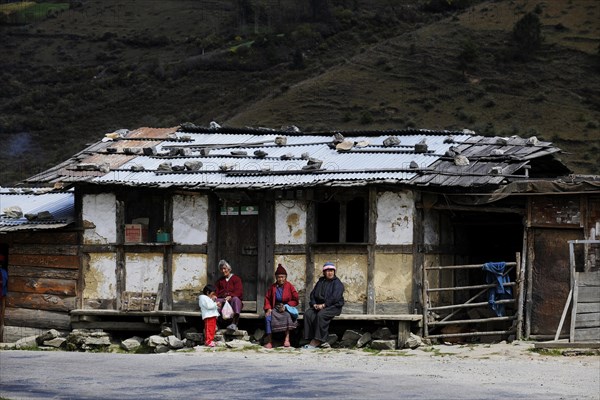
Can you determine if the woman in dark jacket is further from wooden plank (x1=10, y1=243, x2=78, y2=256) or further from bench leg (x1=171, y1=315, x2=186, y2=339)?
wooden plank (x1=10, y1=243, x2=78, y2=256)

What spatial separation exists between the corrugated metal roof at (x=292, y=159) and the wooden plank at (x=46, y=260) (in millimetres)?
1522

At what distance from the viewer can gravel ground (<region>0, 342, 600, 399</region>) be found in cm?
1338

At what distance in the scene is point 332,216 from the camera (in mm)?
22375

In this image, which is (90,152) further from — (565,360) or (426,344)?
(565,360)

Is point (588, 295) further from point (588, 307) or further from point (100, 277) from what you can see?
point (100, 277)

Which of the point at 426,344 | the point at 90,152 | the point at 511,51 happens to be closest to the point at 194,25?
the point at 511,51

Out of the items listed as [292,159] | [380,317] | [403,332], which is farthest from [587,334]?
[292,159]

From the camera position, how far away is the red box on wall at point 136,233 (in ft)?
72.8

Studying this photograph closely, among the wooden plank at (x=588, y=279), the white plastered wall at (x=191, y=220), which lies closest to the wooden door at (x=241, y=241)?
the white plastered wall at (x=191, y=220)

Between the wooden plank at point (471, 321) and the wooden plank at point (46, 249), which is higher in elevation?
the wooden plank at point (46, 249)

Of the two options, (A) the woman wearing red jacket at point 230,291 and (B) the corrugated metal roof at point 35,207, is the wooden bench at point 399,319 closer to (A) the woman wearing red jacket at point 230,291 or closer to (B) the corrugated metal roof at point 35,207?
(A) the woman wearing red jacket at point 230,291

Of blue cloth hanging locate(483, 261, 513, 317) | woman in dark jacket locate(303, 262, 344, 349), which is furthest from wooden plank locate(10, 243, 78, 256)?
blue cloth hanging locate(483, 261, 513, 317)

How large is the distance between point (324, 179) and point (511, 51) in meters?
44.3

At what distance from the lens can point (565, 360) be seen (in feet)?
56.0
